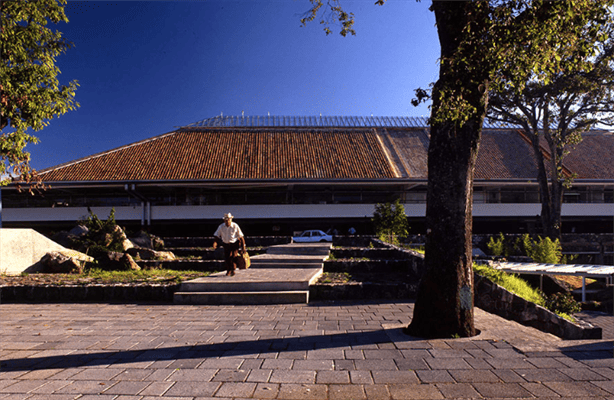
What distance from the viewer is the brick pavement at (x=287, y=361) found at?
3.38 m

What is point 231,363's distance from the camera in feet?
13.4

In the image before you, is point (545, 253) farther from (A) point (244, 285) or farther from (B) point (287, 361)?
(B) point (287, 361)

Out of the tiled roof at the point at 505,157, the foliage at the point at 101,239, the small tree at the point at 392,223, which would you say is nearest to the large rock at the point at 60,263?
the foliage at the point at 101,239

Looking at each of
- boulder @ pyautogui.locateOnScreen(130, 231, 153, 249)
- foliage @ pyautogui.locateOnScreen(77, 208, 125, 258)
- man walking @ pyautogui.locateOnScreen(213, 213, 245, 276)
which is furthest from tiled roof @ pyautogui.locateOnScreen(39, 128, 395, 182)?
man walking @ pyautogui.locateOnScreen(213, 213, 245, 276)

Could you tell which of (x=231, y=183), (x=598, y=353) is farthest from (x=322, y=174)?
(x=598, y=353)

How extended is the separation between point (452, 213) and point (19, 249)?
12184 millimetres

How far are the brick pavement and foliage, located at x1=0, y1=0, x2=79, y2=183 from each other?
6174mm

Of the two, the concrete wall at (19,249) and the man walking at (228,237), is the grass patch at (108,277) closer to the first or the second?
the concrete wall at (19,249)

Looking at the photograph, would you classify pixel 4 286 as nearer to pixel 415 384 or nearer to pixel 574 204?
pixel 415 384

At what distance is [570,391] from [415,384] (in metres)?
1.24

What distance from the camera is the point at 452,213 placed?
16.4 feet

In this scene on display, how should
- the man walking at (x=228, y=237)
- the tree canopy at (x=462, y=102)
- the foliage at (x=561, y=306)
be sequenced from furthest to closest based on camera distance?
1. the man walking at (x=228, y=237)
2. the foliage at (x=561, y=306)
3. the tree canopy at (x=462, y=102)

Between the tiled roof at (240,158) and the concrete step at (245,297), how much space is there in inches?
701

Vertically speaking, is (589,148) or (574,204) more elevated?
(589,148)
